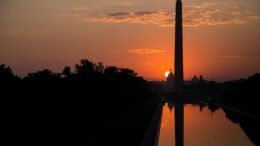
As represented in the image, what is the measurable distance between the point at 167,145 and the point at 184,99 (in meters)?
42.0

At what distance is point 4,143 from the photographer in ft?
46.0

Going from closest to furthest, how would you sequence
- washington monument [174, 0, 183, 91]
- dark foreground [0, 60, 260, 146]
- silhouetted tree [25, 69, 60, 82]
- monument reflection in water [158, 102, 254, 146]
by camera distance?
dark foreground [0, 60, 260, 146]
monument reflection in water [158, 102, 254, 146]
silhouetted tree [25, 69, 60, 82]
washington monument [174, 0, 183, 91]

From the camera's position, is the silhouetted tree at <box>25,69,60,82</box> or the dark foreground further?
the silhouetted tree at <box>25,69,60,82</box>

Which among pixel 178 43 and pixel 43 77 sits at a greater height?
pixel 178 43

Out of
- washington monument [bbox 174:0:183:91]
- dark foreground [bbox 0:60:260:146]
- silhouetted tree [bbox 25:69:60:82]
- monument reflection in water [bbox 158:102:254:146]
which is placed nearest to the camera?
dark foreground [bbox 0:60:260:146]

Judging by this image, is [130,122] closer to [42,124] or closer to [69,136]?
[69,136]

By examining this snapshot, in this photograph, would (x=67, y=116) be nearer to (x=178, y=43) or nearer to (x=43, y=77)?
(x=43, y=77)

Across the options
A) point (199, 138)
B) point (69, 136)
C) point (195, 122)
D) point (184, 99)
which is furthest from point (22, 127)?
point (184, 99)

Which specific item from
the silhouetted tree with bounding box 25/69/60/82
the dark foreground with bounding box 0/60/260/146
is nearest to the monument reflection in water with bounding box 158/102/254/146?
the dark foreground with bounding box 0/60/260/146

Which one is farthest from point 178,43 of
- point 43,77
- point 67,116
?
point 67,116

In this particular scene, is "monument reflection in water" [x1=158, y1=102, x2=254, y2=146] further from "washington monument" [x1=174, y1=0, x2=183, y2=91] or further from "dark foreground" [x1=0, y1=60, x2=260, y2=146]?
"washington monument" [x1=174, y1=0, x2=183, y2=91]

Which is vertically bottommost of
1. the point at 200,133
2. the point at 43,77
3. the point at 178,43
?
the point at 200,133

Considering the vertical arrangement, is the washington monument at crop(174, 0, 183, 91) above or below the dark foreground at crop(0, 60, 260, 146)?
above

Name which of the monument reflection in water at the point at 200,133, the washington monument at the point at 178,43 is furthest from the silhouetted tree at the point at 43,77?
the washington monument at the point at 178,43
